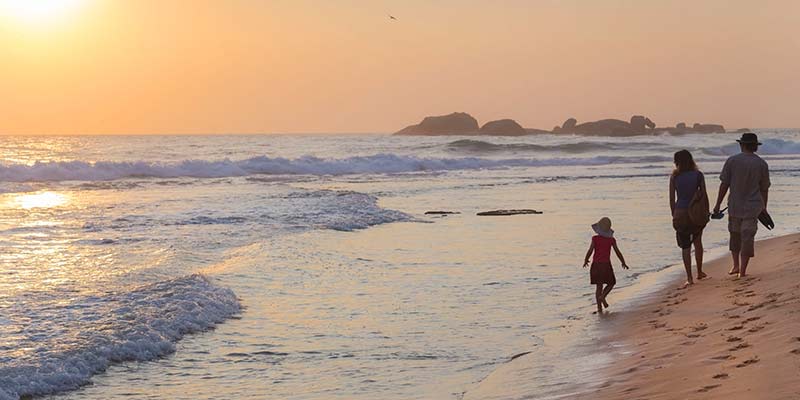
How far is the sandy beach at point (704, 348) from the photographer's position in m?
5.70

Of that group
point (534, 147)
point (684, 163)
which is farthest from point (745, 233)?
point (534, 147)

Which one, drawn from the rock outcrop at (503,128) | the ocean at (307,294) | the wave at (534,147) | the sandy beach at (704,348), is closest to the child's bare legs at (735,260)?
the sandy beach at (704,348)

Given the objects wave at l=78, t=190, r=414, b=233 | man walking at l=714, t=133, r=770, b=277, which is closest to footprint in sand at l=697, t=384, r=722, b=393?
man walking at l=714, t=133, r=770, b=277

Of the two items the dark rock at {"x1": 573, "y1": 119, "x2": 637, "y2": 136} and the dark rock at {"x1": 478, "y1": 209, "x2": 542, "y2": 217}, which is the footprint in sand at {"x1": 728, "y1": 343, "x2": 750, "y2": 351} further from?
the dark rock at {"x1": 573, "y1": 119, "x2": 637, "y2": 136}

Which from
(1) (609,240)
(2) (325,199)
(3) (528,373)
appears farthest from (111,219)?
(3) (528,373)

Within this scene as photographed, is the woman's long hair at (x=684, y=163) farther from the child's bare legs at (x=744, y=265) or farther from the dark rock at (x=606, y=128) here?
the dark rock at (x=606, y=128)

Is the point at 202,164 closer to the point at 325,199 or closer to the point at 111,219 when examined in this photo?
the point at 325,199

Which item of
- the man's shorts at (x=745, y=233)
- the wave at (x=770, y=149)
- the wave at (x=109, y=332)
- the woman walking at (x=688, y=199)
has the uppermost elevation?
the woman walking at (x=688, y=199)

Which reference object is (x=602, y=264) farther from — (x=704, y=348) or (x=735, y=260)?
(x=704, y=348)

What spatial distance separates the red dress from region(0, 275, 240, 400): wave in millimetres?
3736

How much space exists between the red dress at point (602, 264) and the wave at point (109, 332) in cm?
374

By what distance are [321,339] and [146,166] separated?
4145cm

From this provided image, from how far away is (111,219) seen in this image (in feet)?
69.6

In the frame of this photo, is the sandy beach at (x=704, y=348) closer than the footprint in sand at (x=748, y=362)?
Yes
